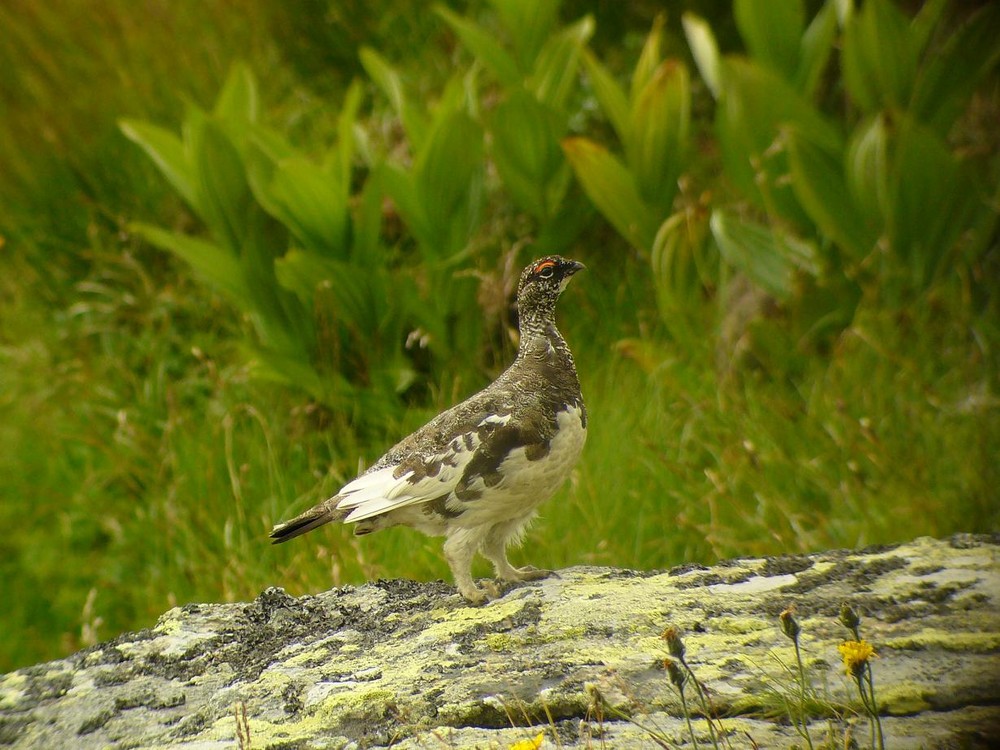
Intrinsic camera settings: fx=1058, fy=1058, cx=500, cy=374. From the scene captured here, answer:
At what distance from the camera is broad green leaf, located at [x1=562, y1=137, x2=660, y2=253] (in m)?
4.07

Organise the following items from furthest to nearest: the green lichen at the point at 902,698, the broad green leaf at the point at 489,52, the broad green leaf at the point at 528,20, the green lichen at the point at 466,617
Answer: the broad green leaf at the point at 528,20, the broad green leaf at the point at 489,52, the green lichen at the point at 466,617, the green lichen at the point at 902,698

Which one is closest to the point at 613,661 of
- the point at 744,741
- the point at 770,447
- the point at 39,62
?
the point at 744,741

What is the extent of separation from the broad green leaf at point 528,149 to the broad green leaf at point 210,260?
1.16 metres

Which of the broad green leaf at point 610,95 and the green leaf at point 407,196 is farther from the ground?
the broad green leaf at point 610,95

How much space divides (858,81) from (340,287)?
2.23 m

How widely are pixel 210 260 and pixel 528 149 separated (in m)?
1.34

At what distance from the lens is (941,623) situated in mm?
2164

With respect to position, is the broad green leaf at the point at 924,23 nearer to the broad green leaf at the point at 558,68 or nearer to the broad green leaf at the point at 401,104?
the broad green leaf at the point at 558,68

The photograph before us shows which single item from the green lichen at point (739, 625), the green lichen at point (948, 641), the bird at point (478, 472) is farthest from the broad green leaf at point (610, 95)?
the green lichen at point (948, 641)

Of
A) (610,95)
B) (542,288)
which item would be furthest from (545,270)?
(610,95)

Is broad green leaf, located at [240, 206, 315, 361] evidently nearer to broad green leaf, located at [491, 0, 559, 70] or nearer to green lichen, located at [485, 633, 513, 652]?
broad green leaf, located at [491, 0, 559, 70]

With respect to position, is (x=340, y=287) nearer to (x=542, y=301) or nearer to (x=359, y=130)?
(x=359, y=130)

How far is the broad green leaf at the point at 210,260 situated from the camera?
4.13 meters

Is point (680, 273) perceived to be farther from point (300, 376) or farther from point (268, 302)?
point (268, 302)
